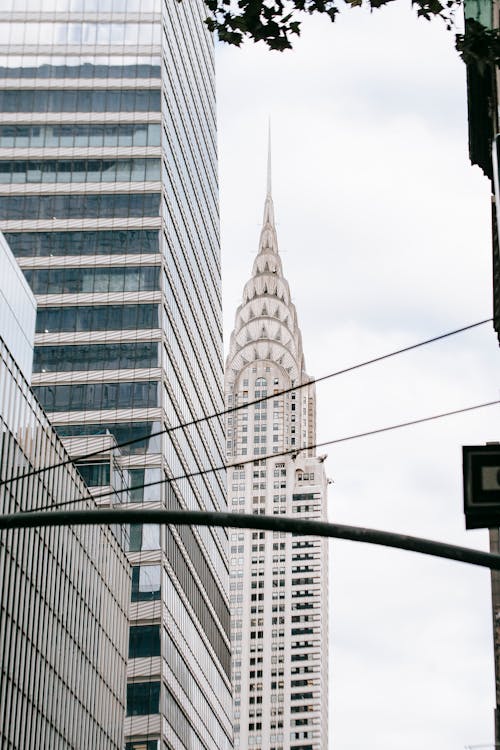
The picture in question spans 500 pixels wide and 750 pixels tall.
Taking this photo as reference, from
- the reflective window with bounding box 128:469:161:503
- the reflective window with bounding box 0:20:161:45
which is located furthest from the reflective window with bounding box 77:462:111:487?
the reflective window with bounding box 0:20:161:45

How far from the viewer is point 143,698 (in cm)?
9262

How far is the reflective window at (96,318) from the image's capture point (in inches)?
4269

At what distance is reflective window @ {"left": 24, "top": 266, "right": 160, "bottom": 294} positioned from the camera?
110 meters

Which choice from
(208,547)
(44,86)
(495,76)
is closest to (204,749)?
(208,547)

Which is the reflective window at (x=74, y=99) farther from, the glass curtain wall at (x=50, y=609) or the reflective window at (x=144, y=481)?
the glass curtain wall at (x=50, y=609)

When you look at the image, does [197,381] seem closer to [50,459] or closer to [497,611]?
[50,459]

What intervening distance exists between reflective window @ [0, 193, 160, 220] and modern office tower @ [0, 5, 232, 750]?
0.40 ft

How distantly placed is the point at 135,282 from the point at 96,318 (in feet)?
14.4

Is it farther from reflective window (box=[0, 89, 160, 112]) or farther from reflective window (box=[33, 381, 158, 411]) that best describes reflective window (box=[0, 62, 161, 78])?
reflective window (box=[33, 381, 158, 411])

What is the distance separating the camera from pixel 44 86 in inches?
4776

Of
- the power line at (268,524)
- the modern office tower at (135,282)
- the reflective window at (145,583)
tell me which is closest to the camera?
the power line at (268,524)

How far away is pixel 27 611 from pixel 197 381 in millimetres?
64962

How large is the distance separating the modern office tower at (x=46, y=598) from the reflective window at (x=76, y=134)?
49.2 m

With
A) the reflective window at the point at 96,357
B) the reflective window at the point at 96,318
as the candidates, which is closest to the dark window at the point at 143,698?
the reflective window at the point at 96,357
